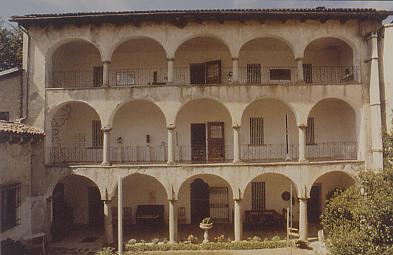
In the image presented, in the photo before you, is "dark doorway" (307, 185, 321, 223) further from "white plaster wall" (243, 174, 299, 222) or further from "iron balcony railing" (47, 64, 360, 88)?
"iron balcony railing" (47, 64, 360, 88)

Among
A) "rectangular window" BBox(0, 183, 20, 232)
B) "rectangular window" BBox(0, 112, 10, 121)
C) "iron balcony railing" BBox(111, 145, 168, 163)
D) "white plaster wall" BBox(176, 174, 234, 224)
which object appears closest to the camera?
"rectangular window" BBox(0, 183, 20, 232)

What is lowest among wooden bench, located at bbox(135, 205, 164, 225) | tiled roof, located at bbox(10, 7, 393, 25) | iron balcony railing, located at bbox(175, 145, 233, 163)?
wooden bench, located at bbox(135, 205, 164, 225)

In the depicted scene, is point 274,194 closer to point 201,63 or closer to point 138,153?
point 138,153

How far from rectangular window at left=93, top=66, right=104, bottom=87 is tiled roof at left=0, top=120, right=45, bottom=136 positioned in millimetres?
5011

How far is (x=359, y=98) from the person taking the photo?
17953 millimetres

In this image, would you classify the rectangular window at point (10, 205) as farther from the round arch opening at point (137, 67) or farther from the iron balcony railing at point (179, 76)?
the round arch opening at point (137, 67)

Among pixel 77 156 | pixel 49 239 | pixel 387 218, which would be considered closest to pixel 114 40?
pixel 77 156

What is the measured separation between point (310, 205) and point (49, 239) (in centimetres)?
1694

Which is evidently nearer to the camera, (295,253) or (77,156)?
(295,253)

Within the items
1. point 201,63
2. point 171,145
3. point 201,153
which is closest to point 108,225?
point 171,145

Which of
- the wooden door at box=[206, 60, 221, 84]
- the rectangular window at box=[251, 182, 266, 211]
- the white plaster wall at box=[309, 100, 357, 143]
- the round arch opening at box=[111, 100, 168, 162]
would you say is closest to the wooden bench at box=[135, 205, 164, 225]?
the round arch opening at box=[111, 100, 168, 162]

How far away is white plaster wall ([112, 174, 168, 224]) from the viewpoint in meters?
21.1

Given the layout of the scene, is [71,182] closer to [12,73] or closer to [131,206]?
[131,206]

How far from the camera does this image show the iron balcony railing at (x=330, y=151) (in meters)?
19.7
